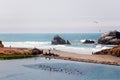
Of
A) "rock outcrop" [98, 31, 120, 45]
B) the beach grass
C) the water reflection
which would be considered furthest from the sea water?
"rock outcrop" [98, 31, 120, 45]

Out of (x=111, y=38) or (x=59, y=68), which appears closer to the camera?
(x=59, y=68)

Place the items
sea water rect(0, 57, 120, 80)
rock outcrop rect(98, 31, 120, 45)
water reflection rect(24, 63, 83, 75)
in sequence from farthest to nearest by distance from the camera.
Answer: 1. rock outcrop rect(98, 31, 120, 45)
2. water reflection rect(24, 63, 83, 75)
3. sea water rect(0, 57, 120, 80)

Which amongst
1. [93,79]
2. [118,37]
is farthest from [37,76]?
[118,37]

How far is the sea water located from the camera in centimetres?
6431

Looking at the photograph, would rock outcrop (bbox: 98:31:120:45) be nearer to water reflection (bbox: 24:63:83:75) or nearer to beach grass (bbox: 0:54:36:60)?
beach grass (bbox: 0:54:36:60)

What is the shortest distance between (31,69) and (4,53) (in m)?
26.9

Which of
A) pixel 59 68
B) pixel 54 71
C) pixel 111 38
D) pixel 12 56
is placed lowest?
pixel 54 71

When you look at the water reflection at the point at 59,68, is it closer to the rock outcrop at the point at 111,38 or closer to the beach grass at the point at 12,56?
the beach grass at the point at 12,56

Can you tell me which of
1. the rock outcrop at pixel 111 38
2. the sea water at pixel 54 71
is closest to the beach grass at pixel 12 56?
the sea water at pixel 54 71

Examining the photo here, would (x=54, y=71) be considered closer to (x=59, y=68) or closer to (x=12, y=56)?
(x=59, y=68)

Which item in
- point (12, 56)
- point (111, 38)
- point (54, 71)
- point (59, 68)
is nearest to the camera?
point (54, 71)

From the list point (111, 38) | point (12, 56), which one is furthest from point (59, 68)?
point (111, 38)

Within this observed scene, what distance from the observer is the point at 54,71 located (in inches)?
2849

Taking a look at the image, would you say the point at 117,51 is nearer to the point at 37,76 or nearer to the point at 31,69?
the point at 31,69
